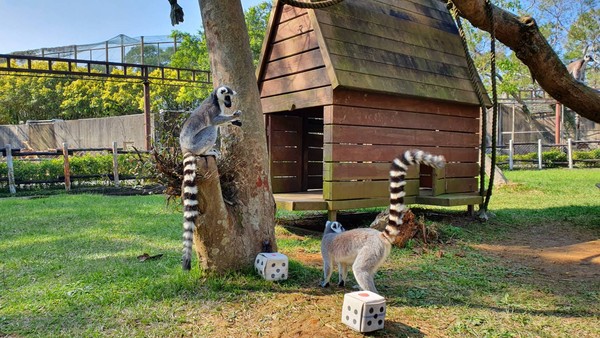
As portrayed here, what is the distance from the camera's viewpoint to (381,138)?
765cm

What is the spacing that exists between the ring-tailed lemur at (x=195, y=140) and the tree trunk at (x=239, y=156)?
33cm

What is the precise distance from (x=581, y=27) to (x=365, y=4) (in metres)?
29.3

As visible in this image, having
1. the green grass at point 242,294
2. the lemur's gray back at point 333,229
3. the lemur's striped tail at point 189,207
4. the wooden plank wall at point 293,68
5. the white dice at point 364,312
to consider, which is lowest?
the green grass at point 242,294

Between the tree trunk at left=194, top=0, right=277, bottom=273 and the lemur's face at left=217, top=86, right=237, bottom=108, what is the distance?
248 mm

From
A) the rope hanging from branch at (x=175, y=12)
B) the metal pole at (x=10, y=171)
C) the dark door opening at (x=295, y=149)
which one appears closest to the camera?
the rope hanging from branch at (x=175, y=12)

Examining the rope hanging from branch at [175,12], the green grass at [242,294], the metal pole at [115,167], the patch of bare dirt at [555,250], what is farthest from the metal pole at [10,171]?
the patch of bare dirt at [555,250]

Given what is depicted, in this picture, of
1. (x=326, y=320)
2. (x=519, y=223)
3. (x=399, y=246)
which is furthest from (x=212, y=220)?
(x=519, y=223)

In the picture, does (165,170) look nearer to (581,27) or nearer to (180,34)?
(180,34)

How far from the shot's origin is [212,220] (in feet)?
15.1

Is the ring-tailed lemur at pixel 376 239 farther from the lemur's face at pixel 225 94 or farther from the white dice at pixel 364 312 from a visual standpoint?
the lemur's face at pixel 225 94

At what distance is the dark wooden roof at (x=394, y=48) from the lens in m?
7.04

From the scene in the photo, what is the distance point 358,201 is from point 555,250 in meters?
3.09

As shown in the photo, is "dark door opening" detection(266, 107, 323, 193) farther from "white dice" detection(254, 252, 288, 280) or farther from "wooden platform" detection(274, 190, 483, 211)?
"white dice" detection(254, 252, 288, 280)

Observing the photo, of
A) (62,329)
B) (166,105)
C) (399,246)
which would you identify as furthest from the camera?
(166,105)
